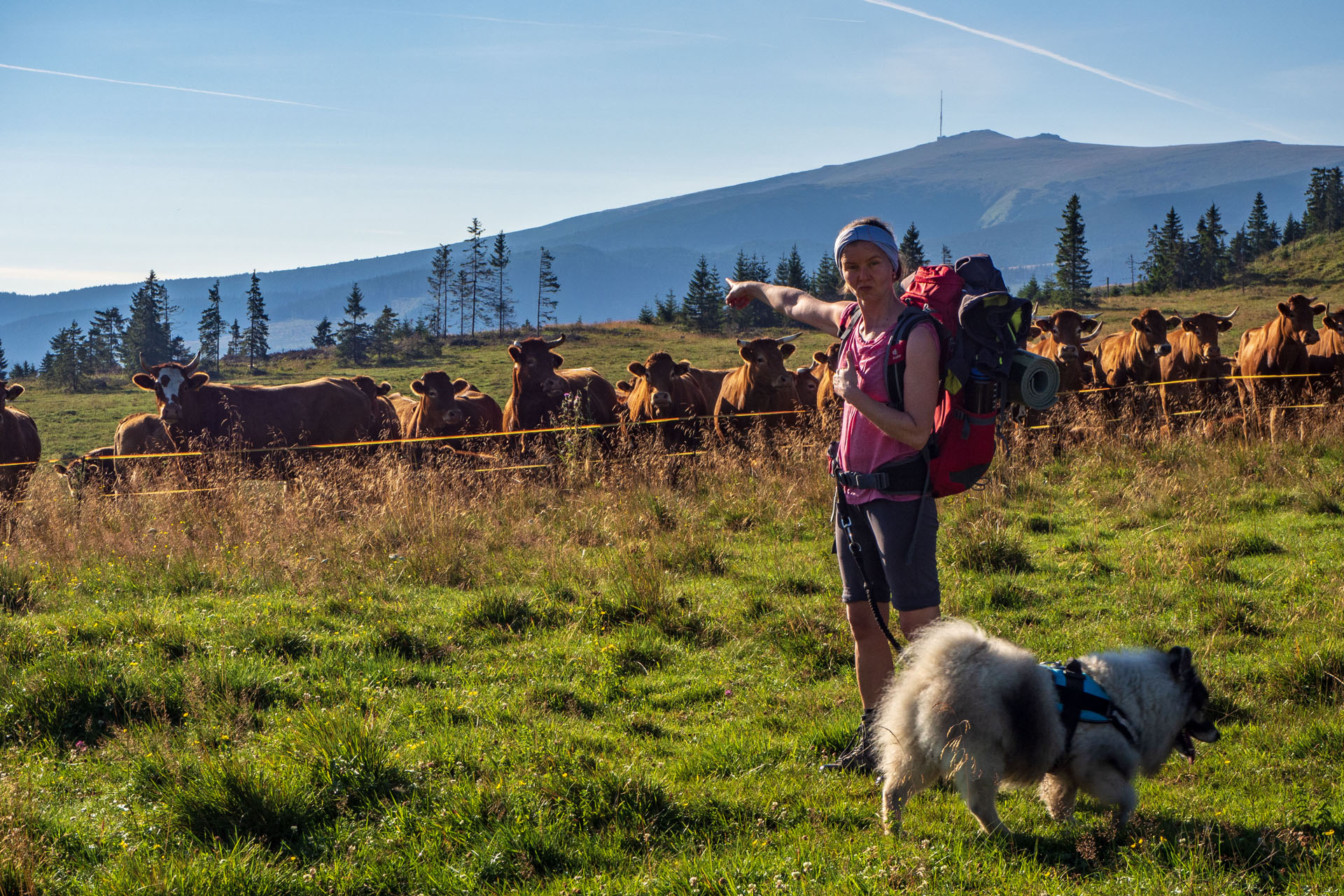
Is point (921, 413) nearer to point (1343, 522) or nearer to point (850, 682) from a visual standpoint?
point (850, 682)

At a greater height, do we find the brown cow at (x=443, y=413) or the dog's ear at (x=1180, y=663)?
the brown cow at (x=443, y=413)

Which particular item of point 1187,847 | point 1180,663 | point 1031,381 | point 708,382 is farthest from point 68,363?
point 1187,847

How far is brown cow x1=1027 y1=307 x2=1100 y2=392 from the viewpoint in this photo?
1575 cm

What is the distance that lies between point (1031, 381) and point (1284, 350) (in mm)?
14339

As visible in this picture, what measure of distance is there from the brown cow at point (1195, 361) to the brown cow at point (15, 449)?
17.2 meters

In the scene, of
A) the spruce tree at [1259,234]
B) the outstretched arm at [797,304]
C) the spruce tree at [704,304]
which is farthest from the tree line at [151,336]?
the spruce tree at [1259,234]

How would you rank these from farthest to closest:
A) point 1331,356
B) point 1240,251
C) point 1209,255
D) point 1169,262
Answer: point 1240,251, point 1209,255, point 1169,262, point 1331,356

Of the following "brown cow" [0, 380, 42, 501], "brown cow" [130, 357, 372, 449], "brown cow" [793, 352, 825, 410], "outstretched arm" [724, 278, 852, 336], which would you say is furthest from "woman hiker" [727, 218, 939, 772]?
"brown cow" [0, 380, 42, 501]

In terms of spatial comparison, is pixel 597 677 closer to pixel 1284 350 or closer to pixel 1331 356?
pixel 1284 350

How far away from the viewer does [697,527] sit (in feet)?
29.2

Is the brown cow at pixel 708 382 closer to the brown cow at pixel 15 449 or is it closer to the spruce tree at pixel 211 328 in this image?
the brown cow at pixel 15 449

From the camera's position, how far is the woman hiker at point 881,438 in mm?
3656

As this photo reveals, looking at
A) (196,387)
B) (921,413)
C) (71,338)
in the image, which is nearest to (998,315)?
(921,413)

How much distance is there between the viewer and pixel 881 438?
3.88 metres
